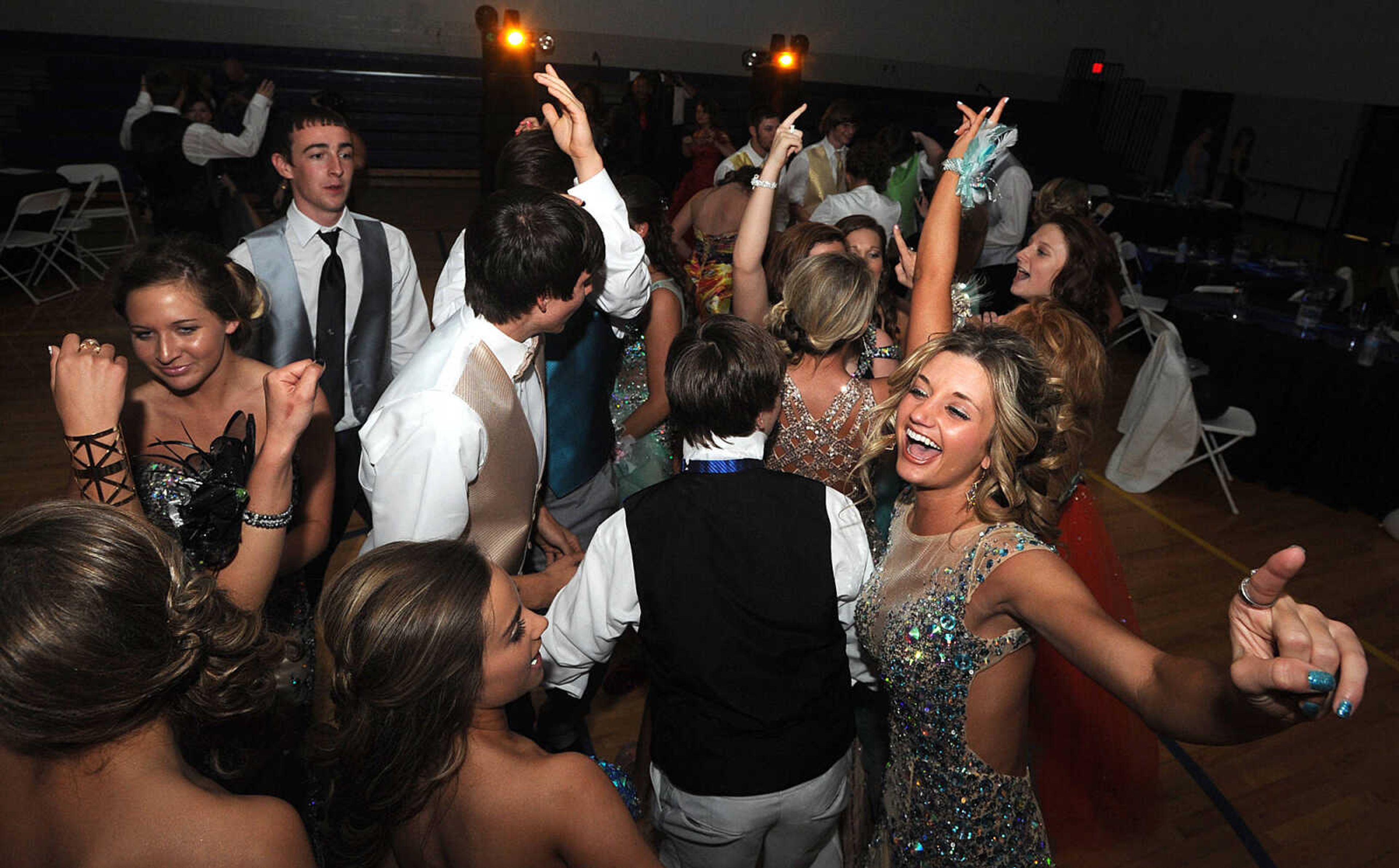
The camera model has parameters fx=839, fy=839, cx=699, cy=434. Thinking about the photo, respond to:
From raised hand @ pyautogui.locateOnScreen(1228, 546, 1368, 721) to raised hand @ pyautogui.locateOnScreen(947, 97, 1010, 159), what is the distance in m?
1.39

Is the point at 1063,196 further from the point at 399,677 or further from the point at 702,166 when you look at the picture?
the point at 399,677

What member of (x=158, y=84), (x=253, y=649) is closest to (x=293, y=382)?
(x=253, y=649)

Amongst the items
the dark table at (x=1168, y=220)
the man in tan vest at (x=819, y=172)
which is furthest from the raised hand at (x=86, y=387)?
the dark table at (x=1168, y=220)

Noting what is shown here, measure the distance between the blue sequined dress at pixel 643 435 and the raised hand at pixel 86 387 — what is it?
1.48 metres

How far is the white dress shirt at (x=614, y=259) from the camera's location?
220 centimetres

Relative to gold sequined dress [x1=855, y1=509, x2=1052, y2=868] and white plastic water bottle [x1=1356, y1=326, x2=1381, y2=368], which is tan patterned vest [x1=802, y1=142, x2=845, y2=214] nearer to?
white plastic water bottle [x1=1356, y1=326, x2=1381, y2=368]

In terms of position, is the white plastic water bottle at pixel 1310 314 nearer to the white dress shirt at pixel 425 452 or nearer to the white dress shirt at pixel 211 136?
the white dress shirt at pixel 425 452

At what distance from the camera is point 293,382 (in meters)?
1.48

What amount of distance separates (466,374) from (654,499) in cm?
49

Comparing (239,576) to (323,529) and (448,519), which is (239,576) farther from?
(323,529)

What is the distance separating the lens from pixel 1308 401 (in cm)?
462

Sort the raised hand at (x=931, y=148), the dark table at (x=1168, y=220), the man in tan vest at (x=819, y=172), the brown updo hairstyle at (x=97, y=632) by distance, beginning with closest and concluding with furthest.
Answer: the brown updo hairstyle at (x=97, y=632) < the man in tan vest at (x=819, y=172) < the raised hand at (x=931, y=148) < the dark table at (x=1168, y=220)

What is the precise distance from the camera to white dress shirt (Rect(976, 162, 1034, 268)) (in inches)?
207

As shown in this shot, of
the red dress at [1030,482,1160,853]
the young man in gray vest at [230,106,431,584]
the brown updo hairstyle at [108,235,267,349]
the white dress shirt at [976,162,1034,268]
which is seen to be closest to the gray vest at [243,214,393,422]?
the young man in gray vest at [230,106,431,584]
